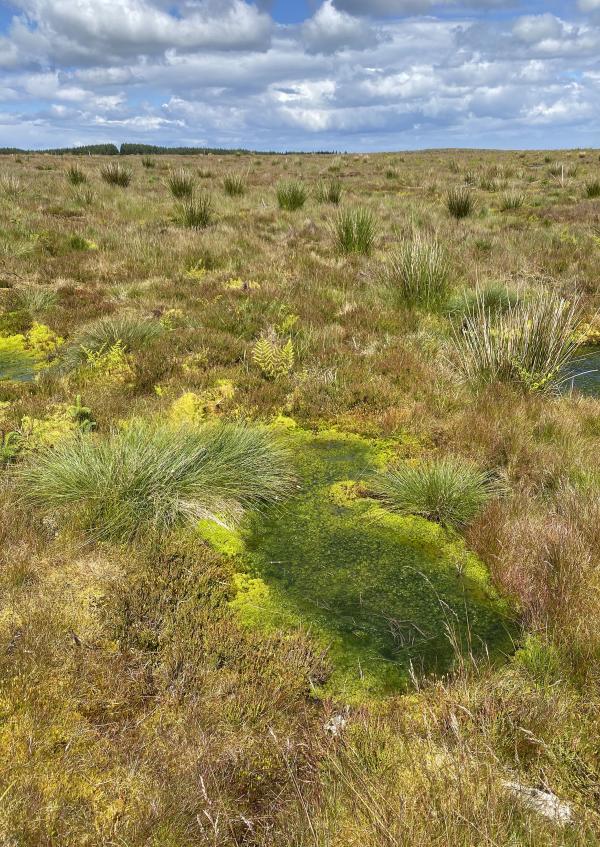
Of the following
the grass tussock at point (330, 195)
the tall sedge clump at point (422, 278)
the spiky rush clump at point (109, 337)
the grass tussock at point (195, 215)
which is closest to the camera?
the spiky rush clump at point (109, 337)

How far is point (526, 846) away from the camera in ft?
4.46

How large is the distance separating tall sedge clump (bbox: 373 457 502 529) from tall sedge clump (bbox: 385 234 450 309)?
399 centimetres

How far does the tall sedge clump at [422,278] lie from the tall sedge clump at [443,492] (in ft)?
13.1

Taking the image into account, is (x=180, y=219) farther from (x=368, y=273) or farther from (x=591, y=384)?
(x=591, y=384)

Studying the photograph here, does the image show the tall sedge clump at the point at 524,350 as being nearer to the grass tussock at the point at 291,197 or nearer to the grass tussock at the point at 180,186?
the grass tussock at the point at 291,197

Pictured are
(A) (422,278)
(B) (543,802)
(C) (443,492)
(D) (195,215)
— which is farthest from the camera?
(D) (195,215)

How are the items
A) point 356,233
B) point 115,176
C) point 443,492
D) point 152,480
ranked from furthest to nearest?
1. point 115,176
2. point 356,233
3. point 443,492
4. point 152,480

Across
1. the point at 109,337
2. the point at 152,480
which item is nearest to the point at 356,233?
the point at 109,337

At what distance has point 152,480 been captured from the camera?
3.20m

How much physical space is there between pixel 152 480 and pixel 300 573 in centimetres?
107

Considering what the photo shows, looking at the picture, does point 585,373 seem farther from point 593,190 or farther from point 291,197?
point 593,190

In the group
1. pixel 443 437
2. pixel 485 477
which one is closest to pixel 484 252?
pixel 443 437

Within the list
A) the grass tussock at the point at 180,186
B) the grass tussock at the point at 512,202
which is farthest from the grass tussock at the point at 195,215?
the grass tussock at the point at 512,202

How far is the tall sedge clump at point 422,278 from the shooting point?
693 cm
